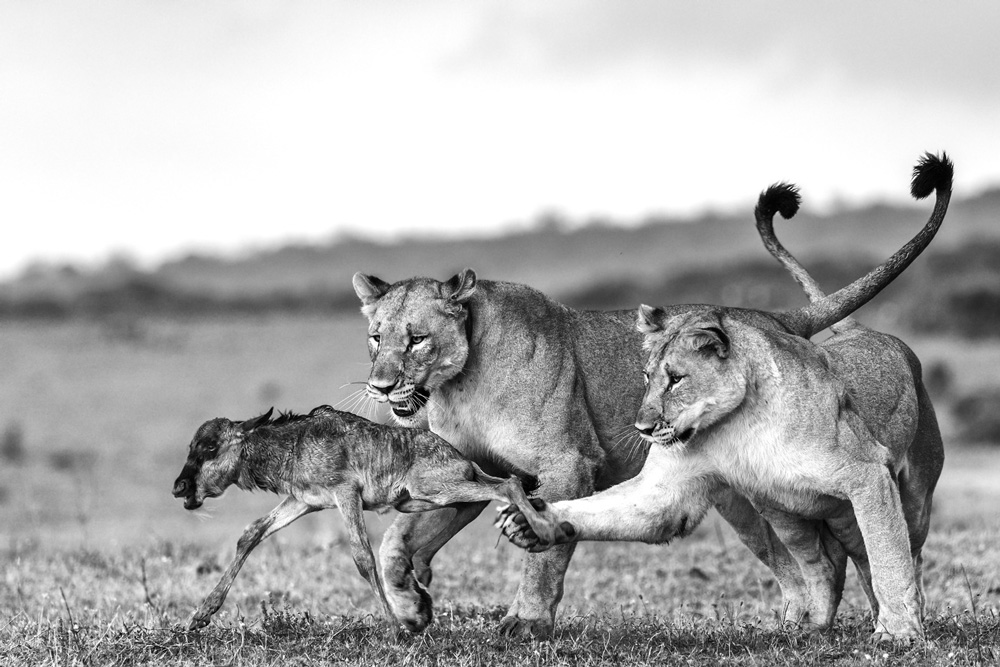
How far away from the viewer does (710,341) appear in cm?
630

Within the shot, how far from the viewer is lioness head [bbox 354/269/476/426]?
674 centimetres

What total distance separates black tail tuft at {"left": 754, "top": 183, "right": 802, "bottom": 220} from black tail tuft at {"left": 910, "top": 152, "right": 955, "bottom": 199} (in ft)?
2.09

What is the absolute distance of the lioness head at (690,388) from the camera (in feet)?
20.4

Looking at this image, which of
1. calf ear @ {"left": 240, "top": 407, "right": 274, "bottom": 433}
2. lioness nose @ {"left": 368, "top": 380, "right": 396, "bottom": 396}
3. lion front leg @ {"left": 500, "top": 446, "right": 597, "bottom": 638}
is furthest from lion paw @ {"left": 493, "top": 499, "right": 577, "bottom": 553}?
calf ear @ {"left": 240, "top": 407, "right": 274, "bottom": 433}

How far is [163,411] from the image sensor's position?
21.9 m

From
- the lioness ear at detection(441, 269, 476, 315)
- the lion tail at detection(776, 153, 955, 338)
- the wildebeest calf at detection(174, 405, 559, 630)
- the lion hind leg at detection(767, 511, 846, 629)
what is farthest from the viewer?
the lion tail at detection(776, 153, 955, 338)

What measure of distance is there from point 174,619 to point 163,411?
48.2 ft

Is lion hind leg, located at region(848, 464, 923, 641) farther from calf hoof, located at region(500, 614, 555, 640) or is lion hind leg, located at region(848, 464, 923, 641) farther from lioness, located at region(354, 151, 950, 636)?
calf hoof, located at region(500, 614, 555, 640)

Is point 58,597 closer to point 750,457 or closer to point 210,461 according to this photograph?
point 210,461

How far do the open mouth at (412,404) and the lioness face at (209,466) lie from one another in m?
0.73

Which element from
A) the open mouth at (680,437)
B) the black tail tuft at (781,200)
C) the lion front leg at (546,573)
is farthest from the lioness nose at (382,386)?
the black tail tuft at (781,200)

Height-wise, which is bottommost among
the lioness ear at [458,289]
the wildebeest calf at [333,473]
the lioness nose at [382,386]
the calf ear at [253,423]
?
the wildebeest calf at [333,473]

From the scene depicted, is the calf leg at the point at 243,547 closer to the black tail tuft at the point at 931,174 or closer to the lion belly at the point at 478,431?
the lion belly at the point at 478,431

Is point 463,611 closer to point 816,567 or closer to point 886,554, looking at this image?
point 816,567
